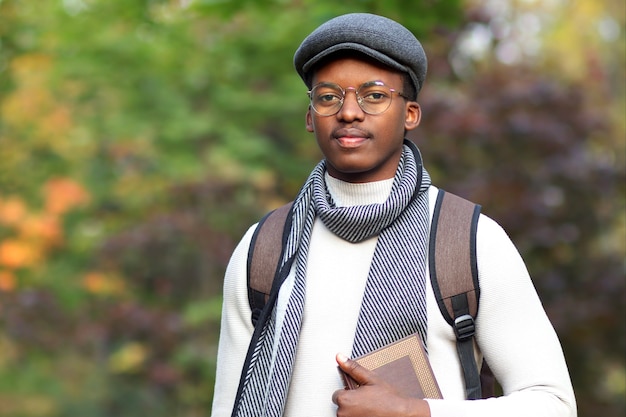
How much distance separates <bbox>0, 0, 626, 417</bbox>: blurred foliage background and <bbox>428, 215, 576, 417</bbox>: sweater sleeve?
259 cm

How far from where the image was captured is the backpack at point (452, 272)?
2393 millimetres

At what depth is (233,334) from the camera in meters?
2.62

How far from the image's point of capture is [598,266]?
8.35m

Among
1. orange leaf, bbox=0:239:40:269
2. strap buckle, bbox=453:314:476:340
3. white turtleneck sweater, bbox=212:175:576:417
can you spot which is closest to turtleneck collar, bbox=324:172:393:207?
white turtleneck sweater, bbox=212:175:576:417

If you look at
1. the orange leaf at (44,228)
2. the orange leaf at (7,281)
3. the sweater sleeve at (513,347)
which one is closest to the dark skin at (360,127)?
the sweater sleeve at (513,347)

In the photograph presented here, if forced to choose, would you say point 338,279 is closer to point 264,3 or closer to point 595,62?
point 264,3

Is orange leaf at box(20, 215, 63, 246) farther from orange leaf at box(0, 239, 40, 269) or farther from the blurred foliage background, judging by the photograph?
orange leaf at box(0, 239, 40, 269)

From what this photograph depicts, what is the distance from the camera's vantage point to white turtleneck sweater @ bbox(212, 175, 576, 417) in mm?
2354

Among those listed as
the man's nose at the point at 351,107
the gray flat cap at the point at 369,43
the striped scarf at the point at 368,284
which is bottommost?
the striped scarf at the point at 368,284

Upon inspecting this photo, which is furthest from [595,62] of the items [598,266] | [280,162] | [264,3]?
[264,3]

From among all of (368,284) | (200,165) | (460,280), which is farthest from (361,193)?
(200,165)

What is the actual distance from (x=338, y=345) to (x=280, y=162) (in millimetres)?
8944

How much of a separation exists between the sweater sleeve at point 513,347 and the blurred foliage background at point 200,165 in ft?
8.51

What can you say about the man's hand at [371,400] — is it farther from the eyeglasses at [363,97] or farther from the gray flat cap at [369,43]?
the gray flat cap at [369,43]
